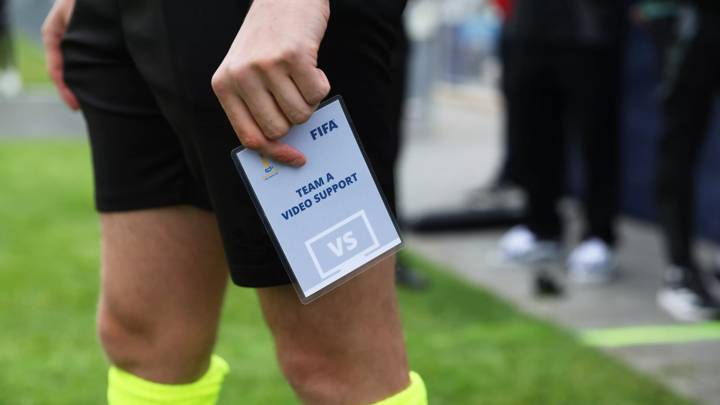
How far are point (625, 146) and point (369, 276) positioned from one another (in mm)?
3542

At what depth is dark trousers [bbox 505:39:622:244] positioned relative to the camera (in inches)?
144

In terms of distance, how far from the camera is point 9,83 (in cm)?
1050

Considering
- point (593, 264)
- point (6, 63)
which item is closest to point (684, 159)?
point (593, 264)

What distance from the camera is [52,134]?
7.50m

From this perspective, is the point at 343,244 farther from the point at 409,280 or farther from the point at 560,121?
the point at 560,121

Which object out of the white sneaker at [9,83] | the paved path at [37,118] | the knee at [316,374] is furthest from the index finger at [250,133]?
the white sneaker at [9,83]

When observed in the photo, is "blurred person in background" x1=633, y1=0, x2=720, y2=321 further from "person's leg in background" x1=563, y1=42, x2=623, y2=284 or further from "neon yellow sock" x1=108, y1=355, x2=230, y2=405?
"neon yellow sock" x1=108, y1=355, x2=230, y2=405

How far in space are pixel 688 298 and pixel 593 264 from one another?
0.52m

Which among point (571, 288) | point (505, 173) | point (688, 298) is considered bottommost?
point (505, 173)

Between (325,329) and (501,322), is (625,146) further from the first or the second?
(325,329)

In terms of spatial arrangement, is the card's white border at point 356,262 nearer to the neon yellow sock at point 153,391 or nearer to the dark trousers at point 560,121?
the neon yellow sock at point 153,391

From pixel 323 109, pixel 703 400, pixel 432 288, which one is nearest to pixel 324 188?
pixel 323 109

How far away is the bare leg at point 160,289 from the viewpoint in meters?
1.27

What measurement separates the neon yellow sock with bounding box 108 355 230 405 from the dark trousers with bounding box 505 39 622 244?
2.56 metres
